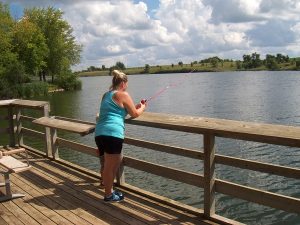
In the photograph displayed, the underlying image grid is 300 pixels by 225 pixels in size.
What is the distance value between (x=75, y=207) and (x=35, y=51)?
5442 centimetres

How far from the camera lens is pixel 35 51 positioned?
57156 millimetres

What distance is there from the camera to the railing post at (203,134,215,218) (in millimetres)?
4816

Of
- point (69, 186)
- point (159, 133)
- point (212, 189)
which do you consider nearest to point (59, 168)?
point (69, 186)

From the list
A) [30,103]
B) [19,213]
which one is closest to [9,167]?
[19,213]

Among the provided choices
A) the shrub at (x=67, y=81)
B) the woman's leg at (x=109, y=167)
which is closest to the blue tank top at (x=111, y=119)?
the woman's leg at (x=109, y=167)

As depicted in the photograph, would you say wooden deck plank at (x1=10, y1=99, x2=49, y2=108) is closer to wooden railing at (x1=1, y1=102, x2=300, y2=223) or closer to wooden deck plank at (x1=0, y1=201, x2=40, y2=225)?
wooden deck plank at (x1=0, y1=201, x2=40, y2=225)

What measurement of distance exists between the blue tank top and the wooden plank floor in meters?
0.99

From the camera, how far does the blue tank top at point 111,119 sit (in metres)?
5.26

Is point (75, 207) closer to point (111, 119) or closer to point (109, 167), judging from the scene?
point (109, 167)

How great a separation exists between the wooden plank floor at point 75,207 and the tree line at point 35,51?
150 feet

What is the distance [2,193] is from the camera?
640 cm

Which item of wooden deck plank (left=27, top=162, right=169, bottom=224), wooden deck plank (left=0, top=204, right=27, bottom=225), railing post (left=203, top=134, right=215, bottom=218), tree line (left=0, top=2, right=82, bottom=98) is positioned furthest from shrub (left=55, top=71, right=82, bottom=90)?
railing post (left=203, top=134, right=215, bottom=218)

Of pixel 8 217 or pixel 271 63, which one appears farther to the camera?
pixel 271 63

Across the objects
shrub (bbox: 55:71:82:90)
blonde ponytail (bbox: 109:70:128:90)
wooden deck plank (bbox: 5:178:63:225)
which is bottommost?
shrub (bbox: 55:71:82:90)
